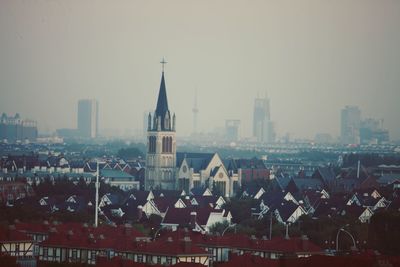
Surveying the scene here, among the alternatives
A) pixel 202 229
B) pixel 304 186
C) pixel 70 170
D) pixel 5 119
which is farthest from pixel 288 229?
pixel 5 119

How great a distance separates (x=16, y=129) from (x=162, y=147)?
63.8 meters

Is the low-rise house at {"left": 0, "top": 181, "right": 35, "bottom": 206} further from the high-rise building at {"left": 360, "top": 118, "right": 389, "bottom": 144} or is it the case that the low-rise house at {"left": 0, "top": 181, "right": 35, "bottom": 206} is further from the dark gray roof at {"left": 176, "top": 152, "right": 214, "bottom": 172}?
the high-rise building at {"left": 360, "top": 118, "right": 389, "bottom": 144}

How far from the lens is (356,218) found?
5534cm

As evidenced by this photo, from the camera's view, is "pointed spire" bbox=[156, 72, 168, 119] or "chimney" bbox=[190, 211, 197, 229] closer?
"chimney" bbox=[190, 211, 197, 229]

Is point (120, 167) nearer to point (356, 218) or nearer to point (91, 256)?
point (356, 218)

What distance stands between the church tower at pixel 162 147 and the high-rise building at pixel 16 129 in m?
43.7

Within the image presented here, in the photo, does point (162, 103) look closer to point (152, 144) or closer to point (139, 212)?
point (152, 144)

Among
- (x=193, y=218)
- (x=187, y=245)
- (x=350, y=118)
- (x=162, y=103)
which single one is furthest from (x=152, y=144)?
(x=350, y=118)

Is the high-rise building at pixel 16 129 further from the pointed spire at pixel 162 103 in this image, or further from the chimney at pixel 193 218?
the chimney at pixel 193 218

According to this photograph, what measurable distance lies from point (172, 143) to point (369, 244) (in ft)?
143

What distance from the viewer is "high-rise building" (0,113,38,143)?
449 feet

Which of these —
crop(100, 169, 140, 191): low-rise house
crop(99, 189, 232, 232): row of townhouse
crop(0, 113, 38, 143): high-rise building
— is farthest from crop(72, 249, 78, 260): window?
crop(0, 113, 38, 143): high-rise building

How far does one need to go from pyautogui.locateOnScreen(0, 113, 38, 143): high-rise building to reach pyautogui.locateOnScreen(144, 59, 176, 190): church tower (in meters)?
43.7

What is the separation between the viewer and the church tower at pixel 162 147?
288 feet
